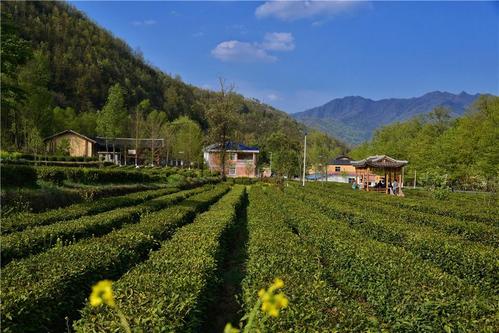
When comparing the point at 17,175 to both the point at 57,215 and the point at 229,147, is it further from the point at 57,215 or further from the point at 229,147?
the point at 229,147

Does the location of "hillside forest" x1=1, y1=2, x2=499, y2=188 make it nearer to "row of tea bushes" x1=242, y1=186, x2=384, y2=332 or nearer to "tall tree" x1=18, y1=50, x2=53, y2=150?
"tall tree" x1=18, y1=50, x2=53, y2=150

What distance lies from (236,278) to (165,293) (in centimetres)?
441

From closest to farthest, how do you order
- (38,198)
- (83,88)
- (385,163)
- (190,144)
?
1. (38,198)
2. (385,163)
3. (190,144)
4. (83,88)

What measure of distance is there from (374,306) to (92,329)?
4.31 meters

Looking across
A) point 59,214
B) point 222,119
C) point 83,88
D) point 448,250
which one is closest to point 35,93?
point 222,119

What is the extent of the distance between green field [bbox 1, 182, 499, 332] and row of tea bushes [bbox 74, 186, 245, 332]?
0.05ft

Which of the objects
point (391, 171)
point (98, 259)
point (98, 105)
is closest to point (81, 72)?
point (98, 105)

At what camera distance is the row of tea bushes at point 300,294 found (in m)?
4.08

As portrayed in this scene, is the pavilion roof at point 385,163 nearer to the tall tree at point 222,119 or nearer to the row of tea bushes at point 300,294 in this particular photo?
the tall tree at point 222,119

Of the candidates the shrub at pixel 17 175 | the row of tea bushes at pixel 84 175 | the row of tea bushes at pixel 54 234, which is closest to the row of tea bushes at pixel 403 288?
the row of tea bushes at pixel 54 234

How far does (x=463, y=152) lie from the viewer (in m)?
45.0

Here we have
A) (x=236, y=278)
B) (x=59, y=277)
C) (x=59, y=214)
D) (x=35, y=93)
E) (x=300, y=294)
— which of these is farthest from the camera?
(x=35, y=93)

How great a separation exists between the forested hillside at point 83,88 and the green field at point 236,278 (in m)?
11.8

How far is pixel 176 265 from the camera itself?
6.16 meters
